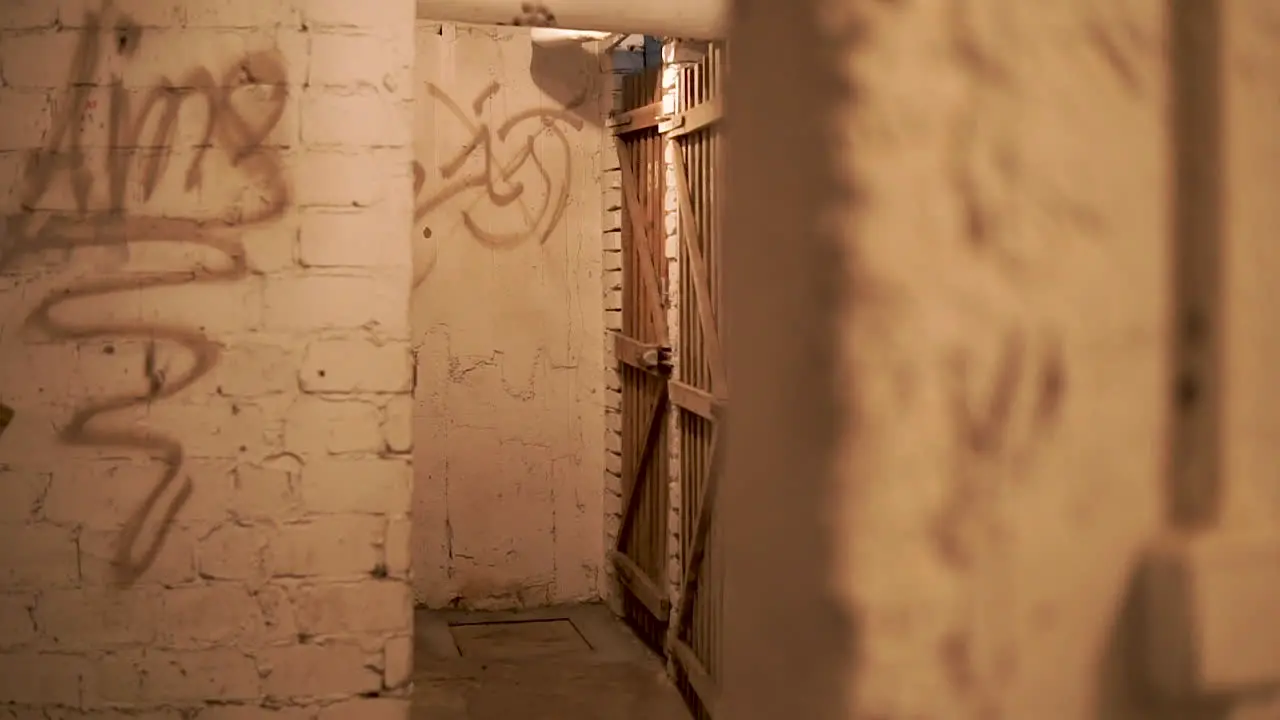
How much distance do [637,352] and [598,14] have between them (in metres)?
2.14

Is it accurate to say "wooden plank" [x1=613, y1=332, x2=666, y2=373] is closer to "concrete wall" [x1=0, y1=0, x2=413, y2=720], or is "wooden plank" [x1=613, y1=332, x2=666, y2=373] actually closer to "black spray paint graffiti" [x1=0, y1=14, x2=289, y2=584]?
"concrete wall" [x1=0, y1=0, x2=413, y2=720]

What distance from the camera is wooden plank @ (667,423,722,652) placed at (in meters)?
4.53

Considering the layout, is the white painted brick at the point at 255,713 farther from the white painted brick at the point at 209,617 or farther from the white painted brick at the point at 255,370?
the white painted brick at the point at 255,370

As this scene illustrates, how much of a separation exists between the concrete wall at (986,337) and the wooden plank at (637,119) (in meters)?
4.51

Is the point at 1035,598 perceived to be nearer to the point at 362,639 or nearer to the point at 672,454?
the point at 362,639

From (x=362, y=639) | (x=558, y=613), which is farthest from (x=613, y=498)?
(x=362, y=639)

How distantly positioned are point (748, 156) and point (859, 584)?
0.27 metres

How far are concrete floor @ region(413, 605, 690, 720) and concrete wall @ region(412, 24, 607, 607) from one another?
0.23 meters

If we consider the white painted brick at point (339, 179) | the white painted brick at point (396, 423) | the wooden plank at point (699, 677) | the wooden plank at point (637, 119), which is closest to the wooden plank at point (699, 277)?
the wooden plank at point (637, 119)

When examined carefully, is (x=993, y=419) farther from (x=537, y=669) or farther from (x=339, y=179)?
(x=537, y=669)

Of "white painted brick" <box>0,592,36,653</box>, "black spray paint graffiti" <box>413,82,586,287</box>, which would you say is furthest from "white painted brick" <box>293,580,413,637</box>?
→ "black spray paint graffiti" <box>413,82,586,287</box>

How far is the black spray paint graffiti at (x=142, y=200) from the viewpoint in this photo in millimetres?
2924

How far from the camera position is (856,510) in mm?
674

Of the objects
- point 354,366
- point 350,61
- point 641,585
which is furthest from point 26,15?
point 641,585
